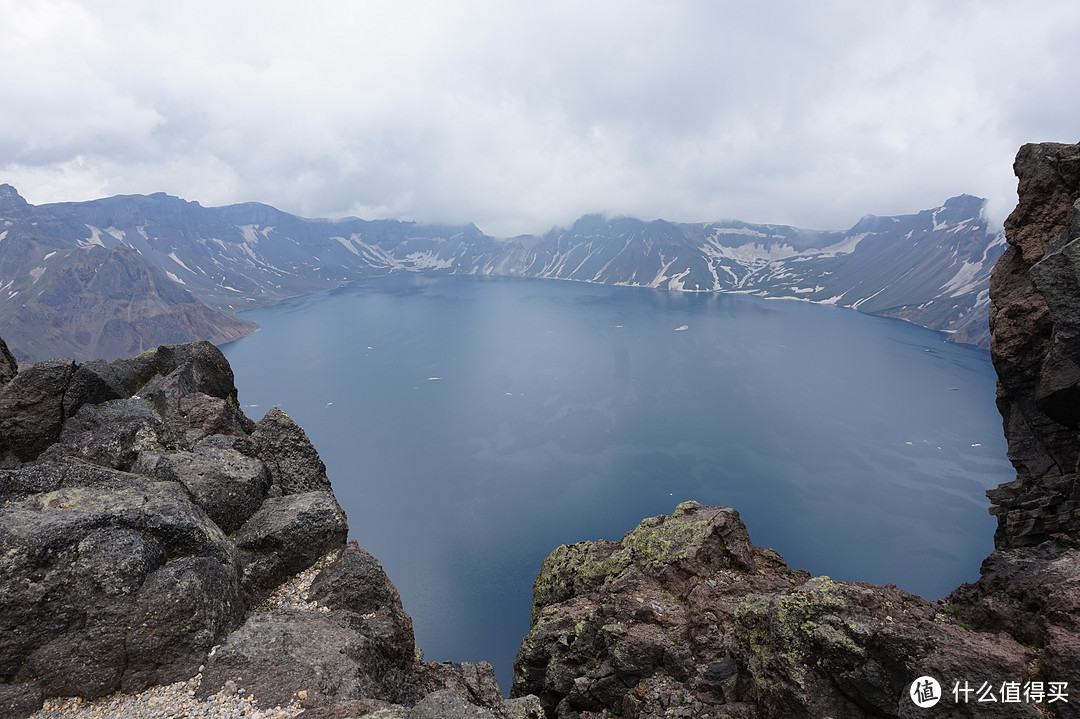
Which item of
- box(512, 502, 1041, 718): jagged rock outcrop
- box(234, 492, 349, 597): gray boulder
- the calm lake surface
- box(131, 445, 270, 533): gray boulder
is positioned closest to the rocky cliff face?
box(512, 502, 1041, 718): jagged rock outcrop

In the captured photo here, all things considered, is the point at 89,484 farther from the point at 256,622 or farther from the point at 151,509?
the point at 256,622

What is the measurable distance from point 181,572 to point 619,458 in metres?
78.4

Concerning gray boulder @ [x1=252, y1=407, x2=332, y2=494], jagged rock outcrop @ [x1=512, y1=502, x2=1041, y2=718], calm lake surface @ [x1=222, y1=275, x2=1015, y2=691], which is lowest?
calm lake surface @ [x1=222, y1=275, x2=1015, y2=691]

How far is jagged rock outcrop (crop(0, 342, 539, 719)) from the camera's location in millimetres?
10484

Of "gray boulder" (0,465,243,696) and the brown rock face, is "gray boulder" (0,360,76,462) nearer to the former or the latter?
"gray boulder" (0,465,243,696)

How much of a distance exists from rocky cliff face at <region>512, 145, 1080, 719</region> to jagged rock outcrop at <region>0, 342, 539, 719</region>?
5446mm

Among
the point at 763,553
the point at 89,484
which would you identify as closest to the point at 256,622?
the point at 89,484

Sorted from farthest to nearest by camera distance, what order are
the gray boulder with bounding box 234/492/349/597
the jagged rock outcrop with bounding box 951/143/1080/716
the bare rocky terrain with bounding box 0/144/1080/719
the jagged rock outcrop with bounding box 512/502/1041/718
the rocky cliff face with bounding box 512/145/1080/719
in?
the gray boulder with bounding box 234/492/349/597
the jagged rock outcrop with bounding box 951/143/1080/716
the jagged rock outcrop with bounding box 512/502/1041/718
the rocky cliff face with bounding box 512/145/1080/719
the bare rocky terrain with bounding box 0/144/1080/719

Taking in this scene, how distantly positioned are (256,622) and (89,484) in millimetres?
6871

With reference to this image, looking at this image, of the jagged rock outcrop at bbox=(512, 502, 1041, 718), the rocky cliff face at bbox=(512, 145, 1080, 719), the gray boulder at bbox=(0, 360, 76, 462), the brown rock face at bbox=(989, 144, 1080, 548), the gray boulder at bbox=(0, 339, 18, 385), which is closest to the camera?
the rocky cliff face at bbox=(512, 145, 1080, 719)

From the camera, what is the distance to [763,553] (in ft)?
79.9

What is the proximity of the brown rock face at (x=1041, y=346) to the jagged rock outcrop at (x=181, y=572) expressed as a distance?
22.1 metres

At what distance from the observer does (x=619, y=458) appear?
8538cm

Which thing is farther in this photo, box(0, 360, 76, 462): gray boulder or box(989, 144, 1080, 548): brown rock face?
box(0, 360, 76, 462): gray boulder
